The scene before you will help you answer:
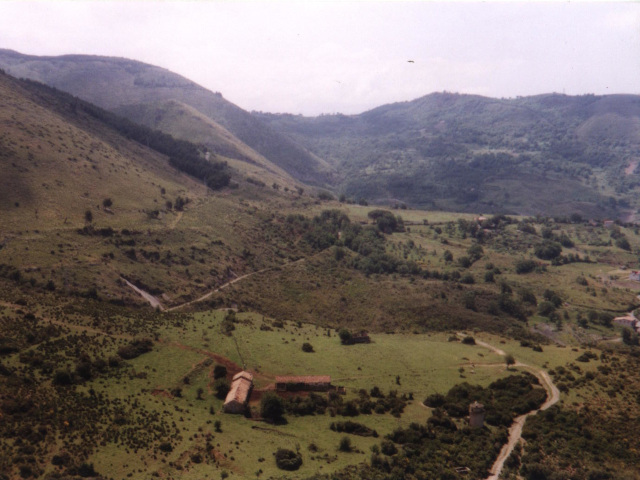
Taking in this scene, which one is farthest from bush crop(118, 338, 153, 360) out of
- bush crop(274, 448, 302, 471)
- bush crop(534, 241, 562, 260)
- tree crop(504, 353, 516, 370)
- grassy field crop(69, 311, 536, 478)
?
bush crop(534, 241, 562, 260)

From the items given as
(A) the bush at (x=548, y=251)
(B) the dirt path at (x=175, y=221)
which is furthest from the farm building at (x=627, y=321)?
(B) the dirt path at (x=175, y=221)

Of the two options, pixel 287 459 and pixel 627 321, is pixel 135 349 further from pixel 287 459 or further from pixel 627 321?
pixel 627 321

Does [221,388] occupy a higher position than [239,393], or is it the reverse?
[239,393]

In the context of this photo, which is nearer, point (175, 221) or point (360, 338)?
point (360, 338)

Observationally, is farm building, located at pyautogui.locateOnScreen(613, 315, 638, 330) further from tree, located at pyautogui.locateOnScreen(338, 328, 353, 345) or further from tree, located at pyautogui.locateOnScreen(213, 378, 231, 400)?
tree, located at pyautogui.locateOnScreen(213, 378, 231, 400)

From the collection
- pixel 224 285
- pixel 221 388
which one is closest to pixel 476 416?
pixel 221 388
